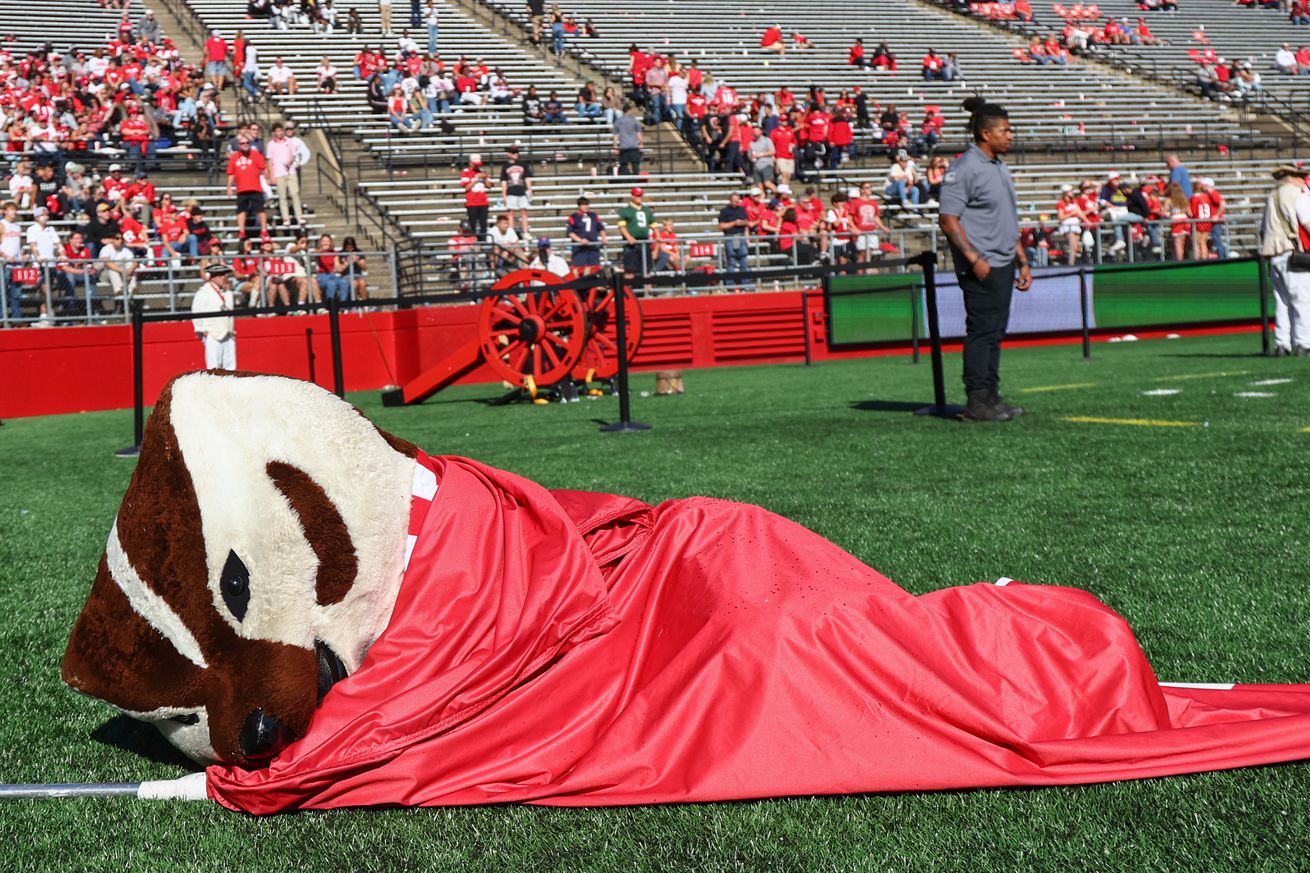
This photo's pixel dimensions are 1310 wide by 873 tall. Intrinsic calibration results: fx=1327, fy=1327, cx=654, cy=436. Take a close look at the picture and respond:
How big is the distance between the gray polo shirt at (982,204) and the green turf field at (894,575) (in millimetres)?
1151

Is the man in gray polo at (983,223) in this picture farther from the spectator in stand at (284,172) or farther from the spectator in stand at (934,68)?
the spectator in stand at (934,68)

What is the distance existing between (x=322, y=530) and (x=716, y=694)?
80cm

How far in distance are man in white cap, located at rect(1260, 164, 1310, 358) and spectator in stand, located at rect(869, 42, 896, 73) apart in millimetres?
20325

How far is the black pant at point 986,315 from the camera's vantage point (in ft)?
27.8

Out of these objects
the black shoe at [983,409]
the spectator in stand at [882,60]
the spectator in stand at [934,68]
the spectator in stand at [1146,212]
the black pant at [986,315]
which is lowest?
the black shoe at [983,409]

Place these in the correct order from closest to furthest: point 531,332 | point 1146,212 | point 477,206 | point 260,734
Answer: point 260,734, point 531,332, point 477,206, point 1146,212

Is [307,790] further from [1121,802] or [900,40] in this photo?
[900,40]

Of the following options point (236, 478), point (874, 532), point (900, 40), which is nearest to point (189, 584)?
point (236, 478)

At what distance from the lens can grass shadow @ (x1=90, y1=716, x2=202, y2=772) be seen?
296 cm

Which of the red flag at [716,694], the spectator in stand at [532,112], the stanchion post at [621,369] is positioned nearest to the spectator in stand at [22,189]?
the spectator in stand at [532,112]

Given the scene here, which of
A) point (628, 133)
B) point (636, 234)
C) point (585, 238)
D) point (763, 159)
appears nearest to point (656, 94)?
point (628, 133)

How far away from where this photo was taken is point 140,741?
3092 mm

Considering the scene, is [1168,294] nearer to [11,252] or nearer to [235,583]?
[11,252]

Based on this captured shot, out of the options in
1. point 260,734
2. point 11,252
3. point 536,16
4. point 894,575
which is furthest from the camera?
point 536,16
